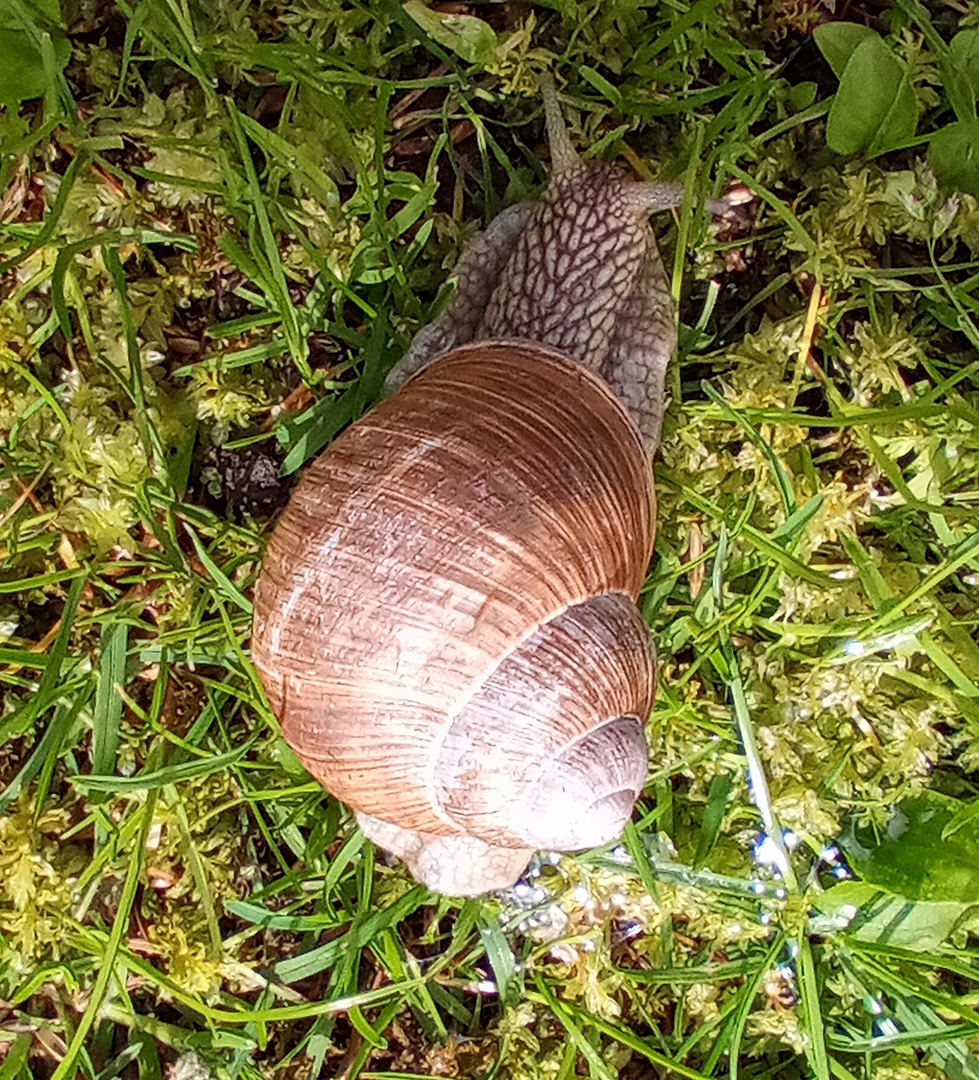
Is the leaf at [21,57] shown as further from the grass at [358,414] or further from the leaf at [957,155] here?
the leaf at [957,155]

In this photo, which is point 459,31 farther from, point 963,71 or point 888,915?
point 888,915

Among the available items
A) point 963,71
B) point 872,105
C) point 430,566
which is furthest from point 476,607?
point 963,71

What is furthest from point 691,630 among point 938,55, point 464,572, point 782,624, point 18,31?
point 18,31

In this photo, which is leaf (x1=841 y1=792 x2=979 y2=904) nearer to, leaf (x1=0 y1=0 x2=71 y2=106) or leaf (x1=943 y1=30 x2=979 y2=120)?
leaf (x1=943 y1=30 x2=979 y2=120)

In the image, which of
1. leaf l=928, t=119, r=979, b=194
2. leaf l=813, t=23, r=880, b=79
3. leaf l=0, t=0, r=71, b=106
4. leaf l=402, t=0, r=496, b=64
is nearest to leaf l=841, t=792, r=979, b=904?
leaf l=928, t=119, r=979, b=194

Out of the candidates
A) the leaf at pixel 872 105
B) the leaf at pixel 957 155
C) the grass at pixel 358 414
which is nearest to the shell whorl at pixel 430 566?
the grass at pixel 358 414
